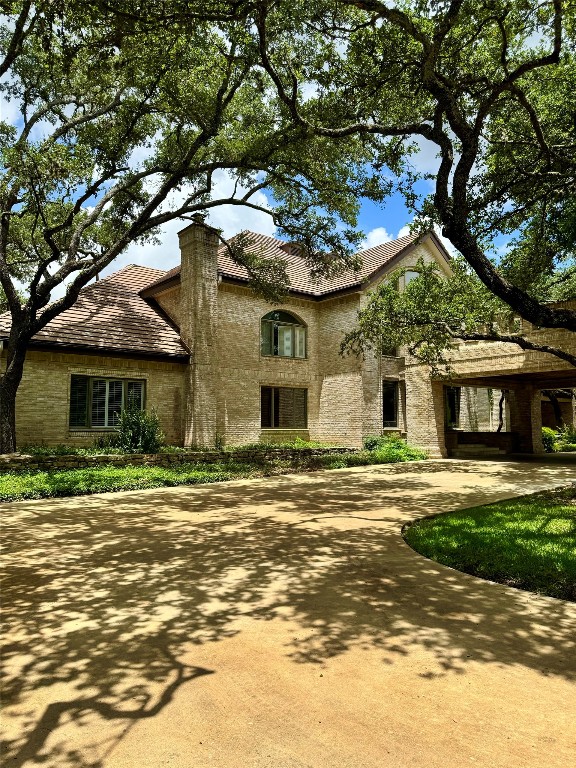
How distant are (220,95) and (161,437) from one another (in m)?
Result: 10.3

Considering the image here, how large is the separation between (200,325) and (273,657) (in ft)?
55.6

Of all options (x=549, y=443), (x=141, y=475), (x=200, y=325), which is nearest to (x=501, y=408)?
(x=549, y=443)

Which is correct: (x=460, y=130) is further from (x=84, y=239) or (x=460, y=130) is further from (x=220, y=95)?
(x=84, y=239)

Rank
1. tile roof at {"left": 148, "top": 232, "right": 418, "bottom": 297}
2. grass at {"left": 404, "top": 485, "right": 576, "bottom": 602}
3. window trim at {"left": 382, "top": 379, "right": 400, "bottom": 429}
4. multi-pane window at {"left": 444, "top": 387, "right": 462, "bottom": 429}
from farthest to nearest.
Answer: multi-pane window at {"left": 444, "top": 387, "right": 462, "bottom": 429} → window trim at {"left": 382, "top": 379, "right": 400, "bottom": 429} → tile roof at {"left": 148, "top": 232, "right": 418, "bottom": 297} → grass at {"left": 404, "top": 485, "right": 576, "bottom": 602}

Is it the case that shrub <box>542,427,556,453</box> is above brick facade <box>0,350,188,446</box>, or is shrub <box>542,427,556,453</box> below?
below

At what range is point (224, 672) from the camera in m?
3.58

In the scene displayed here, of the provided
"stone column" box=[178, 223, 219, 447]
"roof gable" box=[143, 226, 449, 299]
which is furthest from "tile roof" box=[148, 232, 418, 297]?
"stone column" box=[178, 223, 219, 447]

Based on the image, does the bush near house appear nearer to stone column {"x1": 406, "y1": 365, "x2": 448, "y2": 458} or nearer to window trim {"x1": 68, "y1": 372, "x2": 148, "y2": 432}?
stone column {"x1": 406, "y1": 365, "x2": 448, "y2": 458}

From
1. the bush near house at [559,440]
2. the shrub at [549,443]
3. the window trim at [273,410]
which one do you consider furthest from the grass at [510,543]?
the bush near house at [559,440]

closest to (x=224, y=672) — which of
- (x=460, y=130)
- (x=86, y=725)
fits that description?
(x=86, y=725)

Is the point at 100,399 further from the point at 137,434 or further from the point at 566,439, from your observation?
the point at 566,439

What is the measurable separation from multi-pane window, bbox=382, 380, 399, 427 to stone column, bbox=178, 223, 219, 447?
27.7 ft

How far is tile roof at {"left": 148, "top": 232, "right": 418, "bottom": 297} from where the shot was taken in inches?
866

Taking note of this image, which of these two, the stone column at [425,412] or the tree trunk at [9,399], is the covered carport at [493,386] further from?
the tree trunk at [9,399]
